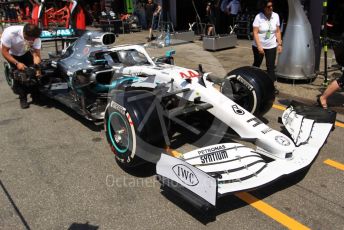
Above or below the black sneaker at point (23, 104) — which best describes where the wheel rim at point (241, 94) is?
above

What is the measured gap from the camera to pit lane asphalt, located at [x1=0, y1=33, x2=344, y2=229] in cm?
320

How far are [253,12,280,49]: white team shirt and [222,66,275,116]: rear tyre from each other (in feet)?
5.17

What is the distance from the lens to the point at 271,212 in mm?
3281

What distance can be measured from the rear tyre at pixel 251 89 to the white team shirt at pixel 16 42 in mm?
3713

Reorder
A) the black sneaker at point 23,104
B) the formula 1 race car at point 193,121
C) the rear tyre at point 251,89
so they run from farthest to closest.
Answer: the black sneaker at point 23,104 < the rear tyre at point 251,89 < the formula 1 race car at point 193,121

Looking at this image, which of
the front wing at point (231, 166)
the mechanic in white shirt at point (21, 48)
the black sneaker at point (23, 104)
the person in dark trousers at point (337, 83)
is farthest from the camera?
the black sneaker at point (23, 104)

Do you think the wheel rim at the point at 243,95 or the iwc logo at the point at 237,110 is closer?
the iwc logo at the point at 237,110

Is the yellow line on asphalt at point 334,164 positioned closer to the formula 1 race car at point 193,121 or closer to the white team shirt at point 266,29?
the formula 1 race car at point 193,121

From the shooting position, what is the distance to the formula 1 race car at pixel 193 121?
10.7ft

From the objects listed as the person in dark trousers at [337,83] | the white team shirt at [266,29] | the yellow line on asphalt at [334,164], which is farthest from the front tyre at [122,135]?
the white team shirt at [266,29]

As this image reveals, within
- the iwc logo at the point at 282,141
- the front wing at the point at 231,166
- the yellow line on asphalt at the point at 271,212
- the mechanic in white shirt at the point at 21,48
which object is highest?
the mechanic in white shirt at the point at 21,48

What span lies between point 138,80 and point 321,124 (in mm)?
2390

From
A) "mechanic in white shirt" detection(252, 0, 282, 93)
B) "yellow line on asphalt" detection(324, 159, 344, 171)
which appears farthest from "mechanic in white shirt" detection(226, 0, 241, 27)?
"yellow line on asphalt" detection(324, 159, 344, 171)

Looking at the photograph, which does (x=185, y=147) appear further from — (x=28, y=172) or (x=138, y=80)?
(x=28, y=172)
